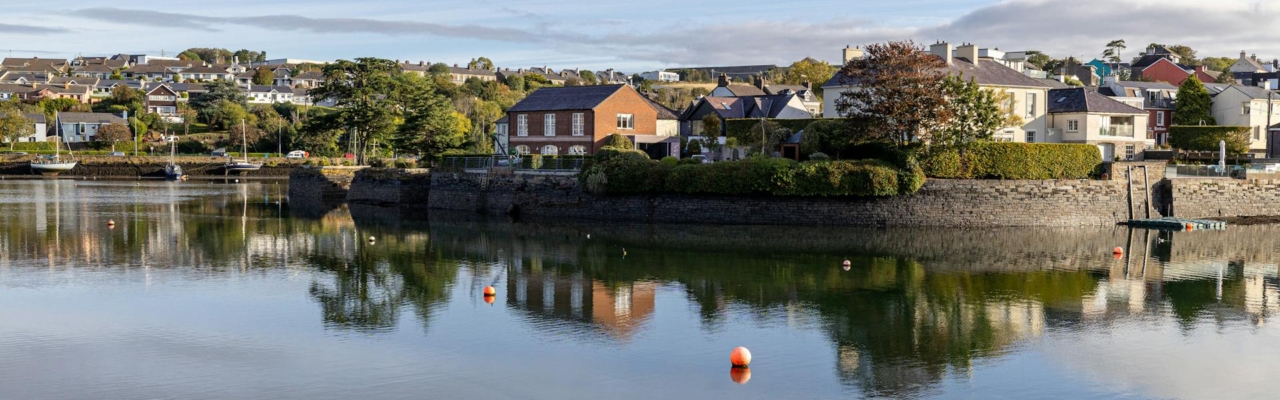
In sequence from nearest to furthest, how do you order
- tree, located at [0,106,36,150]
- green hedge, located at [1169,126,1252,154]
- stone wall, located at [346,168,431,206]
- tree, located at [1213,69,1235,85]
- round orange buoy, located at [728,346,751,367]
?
1. round orange buoy, located at [728,346,751,367]
2. green hedge, located at [1169,126,1252,154]
3. stone wall, located at [346,168,431,206]
4. tree, located at [1213,69,1235,85]
5. tree, located at [0,106,36,150]

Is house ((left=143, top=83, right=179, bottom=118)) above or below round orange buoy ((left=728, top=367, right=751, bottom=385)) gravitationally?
above

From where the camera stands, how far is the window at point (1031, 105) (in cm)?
5691

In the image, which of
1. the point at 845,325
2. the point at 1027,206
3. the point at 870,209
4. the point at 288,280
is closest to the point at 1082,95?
the point at 1027,206

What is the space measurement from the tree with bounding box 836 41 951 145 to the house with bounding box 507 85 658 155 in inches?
715

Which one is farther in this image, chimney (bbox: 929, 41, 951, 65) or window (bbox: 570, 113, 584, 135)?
window (bbox: 570, 113, 584, 135)

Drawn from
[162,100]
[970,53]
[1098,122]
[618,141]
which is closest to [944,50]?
[970,53]

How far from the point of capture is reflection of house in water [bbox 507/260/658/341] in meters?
25.3

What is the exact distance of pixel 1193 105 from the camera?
3095 inches

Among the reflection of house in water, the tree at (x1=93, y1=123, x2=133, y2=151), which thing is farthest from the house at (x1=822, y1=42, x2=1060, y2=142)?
the tree at (x1=93, y1=123, x2=133, y2=151)

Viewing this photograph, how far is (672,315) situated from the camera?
2616 cm

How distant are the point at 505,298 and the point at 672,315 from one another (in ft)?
15.7

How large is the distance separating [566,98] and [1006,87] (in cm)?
2403

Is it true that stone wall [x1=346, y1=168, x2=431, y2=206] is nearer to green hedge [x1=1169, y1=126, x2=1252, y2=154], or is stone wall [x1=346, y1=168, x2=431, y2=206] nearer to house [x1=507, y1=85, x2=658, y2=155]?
house [x1=507, y1=85, x2=658, y2=155]

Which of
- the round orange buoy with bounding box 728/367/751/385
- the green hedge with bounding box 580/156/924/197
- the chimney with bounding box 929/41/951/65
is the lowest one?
the round orange buoy with bounding box 728/367/751/385
